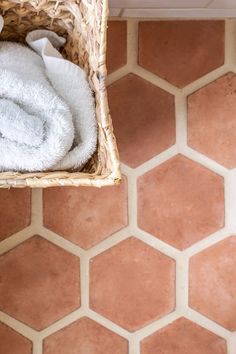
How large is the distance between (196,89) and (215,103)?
4 centimetres

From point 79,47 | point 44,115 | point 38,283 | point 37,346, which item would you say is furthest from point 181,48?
point 37,346

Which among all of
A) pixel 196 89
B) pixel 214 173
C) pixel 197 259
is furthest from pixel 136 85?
pixel 197 259

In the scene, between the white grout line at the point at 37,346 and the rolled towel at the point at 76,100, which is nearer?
the rolled towel at the point at 76,100

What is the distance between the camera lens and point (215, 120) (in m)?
1.12

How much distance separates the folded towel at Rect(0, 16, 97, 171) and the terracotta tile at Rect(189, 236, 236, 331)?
1.27ft

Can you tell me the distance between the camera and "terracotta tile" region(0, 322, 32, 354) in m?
1.11

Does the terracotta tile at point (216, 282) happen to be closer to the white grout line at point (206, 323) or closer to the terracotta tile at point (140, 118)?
the white grout line at point (206, 323)

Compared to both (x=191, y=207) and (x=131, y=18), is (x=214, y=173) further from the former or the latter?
(x=131, y=18)

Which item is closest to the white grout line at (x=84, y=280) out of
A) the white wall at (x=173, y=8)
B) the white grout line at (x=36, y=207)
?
the white grout line at (x=36, y=207)

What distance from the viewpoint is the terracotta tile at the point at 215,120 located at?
1.12 m

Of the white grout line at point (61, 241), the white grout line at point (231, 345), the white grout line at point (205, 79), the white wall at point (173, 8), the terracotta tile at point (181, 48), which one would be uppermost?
the white wall at point (173, 8)

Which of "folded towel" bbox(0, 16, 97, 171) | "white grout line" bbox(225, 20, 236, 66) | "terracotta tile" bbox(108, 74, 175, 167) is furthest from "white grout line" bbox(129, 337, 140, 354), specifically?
"white grout line" bbox(225, 20, 236, 66)

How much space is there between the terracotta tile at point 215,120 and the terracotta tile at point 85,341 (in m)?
0.37

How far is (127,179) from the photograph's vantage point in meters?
1.12
